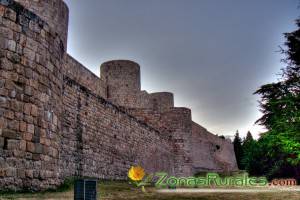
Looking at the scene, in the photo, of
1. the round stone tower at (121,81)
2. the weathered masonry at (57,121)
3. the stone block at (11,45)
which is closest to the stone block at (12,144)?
the weathered masonry at (57,121)

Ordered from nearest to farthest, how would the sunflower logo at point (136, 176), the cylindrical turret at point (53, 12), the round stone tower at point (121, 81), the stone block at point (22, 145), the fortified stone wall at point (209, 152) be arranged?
the stone block at point (22, 145), the sunflower logo at point (136, 176), the cylindrical turret at point (53, 12), the round stone tower at point (121, 81), the fortified stone wall at point (209, 152)

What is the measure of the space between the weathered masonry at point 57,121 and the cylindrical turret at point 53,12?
0.11 ft

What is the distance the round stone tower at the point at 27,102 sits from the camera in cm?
607

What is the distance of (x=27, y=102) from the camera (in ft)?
21.5

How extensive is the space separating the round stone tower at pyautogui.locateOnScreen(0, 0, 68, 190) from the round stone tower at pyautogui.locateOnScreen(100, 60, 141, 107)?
2211cm

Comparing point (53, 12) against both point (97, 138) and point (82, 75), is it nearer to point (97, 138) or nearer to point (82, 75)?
point (97, 138)

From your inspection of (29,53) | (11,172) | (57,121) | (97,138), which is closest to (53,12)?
(97,138)

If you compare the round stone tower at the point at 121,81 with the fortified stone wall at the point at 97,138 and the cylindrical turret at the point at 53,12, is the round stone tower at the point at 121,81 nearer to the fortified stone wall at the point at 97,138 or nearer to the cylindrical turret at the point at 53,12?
the fortified stone wall at the point at 97,138

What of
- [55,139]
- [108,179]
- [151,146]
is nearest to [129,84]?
[151,146]

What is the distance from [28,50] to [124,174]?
9106mm

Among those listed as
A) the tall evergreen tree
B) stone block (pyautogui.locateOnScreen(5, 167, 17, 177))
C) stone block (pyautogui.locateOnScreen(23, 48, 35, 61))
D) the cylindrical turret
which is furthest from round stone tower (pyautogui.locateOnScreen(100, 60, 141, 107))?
stone block (pyautogui.locateOnScreen(5, 167, 17, 177))

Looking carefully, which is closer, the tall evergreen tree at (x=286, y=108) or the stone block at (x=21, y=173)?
the stone block at (x=21, y=173)

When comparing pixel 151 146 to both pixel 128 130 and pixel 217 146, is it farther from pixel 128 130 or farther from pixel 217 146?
pixel 217 146

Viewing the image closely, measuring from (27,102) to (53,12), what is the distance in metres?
8.48
